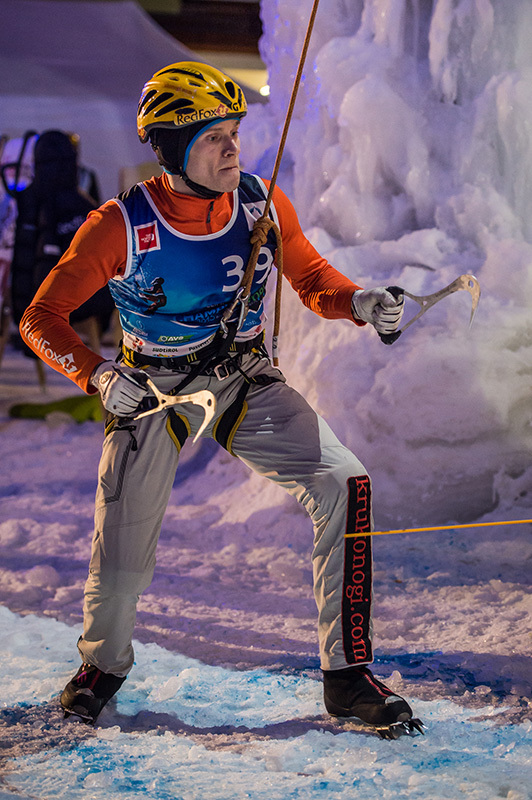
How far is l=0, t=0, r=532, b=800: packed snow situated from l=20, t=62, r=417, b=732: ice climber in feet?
0.86

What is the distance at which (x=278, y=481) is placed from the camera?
2.51 metres

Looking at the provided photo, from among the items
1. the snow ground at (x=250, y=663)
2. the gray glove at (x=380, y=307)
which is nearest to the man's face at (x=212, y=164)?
the gray glove at (x=380, y=307)

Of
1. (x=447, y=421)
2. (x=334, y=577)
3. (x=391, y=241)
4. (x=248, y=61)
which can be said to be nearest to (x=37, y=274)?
(x=391, y=241)

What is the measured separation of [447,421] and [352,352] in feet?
1.79

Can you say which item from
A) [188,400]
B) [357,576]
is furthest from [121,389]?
[357,576]

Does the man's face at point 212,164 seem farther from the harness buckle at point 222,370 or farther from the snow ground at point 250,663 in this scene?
the snow ground at point 250,663

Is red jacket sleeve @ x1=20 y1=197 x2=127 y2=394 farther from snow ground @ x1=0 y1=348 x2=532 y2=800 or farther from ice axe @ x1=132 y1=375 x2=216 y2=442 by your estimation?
snow ground @ x1=0 y1=348 x2=532 y2=800

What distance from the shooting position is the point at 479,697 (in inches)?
103

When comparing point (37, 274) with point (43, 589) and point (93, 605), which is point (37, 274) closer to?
point (43, 589)

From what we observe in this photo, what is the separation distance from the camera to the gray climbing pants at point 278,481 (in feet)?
7.81

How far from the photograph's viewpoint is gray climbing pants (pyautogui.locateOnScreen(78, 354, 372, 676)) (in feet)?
7.81

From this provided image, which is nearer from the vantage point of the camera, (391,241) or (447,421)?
(447,421)

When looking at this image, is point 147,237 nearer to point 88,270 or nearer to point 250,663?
point 88,270

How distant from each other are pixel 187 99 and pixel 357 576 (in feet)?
4.57
